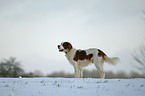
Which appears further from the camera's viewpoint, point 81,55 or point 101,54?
point 101,54

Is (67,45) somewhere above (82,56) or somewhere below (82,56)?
above

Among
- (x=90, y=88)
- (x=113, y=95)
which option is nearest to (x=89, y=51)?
(x=90, y=88)

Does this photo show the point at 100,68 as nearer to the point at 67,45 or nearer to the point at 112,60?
the point at 112,60

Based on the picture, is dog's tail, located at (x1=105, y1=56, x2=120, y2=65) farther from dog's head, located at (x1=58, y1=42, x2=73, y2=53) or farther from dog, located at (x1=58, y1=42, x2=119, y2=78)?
dog's head, located at (x1=58, y1=42, x2=73, y2=53)

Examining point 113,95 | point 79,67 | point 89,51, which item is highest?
point 89,51

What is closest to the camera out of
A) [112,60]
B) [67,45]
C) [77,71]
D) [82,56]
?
[77,71]

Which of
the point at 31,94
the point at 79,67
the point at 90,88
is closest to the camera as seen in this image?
the point at 31,94

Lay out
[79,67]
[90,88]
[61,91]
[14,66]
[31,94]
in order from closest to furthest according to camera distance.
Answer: [31,94]
[61,91]
[90,88]
[79,67]
[14,66]

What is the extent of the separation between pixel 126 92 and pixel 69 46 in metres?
5.53

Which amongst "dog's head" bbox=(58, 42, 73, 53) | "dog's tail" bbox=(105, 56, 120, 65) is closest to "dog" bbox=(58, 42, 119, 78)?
"dog's head" bbox=(58, 42, 73, 53)

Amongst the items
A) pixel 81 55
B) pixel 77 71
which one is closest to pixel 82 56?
pixel 81 55

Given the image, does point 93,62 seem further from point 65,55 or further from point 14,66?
point 14,66

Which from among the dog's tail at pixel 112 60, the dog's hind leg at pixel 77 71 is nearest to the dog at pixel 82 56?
the dog's hind leg at pixel 77 71

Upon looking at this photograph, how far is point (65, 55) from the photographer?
37.7 ft
